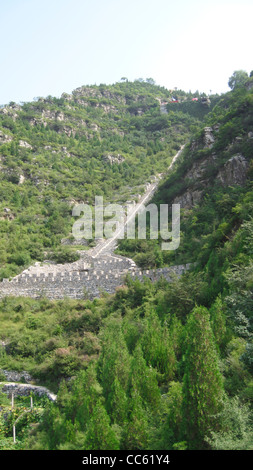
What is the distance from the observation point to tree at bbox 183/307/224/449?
7.30 meters

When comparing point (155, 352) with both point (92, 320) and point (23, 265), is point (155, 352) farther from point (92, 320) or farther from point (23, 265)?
point (23, 265)

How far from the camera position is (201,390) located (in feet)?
24.5

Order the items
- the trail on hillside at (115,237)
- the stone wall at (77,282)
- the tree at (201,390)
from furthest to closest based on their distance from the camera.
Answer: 1. the trail on hillside at (115,237)
2. the stone wall at (77,282)
3. the tree at (201,390)

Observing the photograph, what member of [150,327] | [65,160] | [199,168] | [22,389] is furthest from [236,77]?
[22,389]

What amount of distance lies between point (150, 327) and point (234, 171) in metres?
19.7

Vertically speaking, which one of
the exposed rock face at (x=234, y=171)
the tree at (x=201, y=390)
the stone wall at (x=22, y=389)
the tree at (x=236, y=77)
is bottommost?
the stone wall at (x=22, y=389)

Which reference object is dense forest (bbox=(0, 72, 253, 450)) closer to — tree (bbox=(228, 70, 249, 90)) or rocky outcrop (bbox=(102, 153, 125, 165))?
rocky outcrop (bbox=(102, 153, 125, 165))

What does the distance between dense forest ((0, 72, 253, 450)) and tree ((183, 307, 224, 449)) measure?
0.02 metres

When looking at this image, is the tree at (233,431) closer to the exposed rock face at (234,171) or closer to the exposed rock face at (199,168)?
the exposed rock face at (234,171)

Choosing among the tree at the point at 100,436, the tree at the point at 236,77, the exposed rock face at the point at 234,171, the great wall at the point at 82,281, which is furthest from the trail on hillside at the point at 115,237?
the tree at the point at 236,77

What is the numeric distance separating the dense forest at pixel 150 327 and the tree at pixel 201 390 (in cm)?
2

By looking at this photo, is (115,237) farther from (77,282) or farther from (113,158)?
(113,158)

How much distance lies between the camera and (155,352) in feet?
37.4

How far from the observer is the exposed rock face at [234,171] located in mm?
27922
